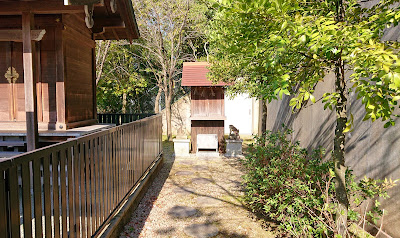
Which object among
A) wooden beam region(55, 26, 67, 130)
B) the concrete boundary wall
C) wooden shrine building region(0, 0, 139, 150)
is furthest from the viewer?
wooden beam region(55, 26, 67, 130)

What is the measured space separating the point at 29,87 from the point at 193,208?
15.1 feet

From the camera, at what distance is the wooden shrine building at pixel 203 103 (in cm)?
1339

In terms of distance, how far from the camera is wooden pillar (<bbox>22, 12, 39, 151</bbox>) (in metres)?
5.43

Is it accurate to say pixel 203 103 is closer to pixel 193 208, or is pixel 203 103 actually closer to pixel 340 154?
pixel 193 208

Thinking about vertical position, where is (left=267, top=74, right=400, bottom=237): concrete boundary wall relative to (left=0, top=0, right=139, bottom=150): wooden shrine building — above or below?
below

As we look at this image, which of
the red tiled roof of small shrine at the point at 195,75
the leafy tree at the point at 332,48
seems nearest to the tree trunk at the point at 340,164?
the leafy tree at the point at 332,48

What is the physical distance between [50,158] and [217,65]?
25.5 feet

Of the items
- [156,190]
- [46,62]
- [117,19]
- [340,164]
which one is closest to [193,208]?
[156,190]

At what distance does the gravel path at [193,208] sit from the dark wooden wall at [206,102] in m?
4.28

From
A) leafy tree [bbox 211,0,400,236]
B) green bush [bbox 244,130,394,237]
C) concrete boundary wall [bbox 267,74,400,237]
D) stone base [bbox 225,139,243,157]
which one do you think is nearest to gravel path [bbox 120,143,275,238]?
green bush [bbox 244,130,394,237]

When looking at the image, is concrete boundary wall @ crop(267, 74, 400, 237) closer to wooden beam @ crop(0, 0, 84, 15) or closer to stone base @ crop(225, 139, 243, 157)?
stone base @ crop(225, 139, 243, 157)

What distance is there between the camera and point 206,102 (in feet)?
44.9

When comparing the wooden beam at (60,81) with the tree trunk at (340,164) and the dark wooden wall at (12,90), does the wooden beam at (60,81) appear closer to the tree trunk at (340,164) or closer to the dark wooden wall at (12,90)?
the dark wooden wall at (12,90)

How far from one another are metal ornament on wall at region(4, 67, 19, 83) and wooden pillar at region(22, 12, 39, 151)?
5.79 ft
